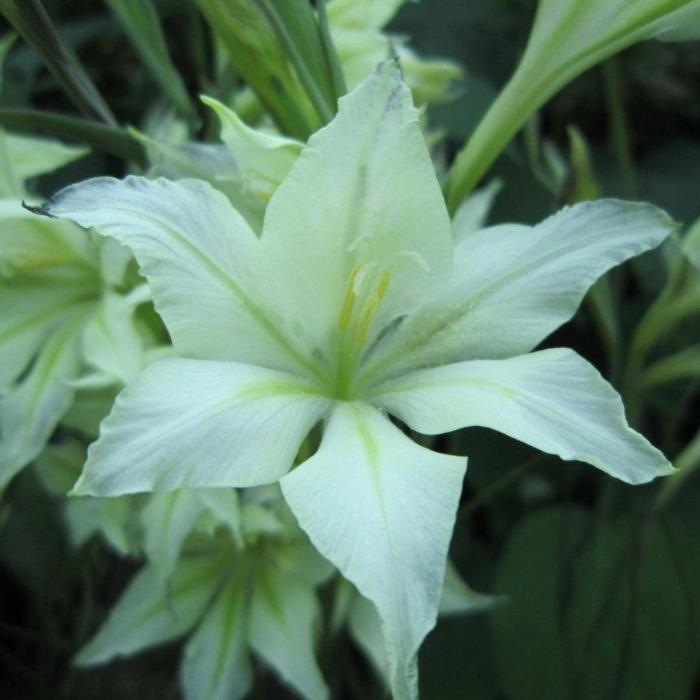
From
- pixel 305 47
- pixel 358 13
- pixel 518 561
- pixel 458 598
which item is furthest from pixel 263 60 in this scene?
pixel 518 561

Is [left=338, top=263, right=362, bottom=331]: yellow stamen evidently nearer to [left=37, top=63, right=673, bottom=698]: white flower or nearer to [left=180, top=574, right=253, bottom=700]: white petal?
[left=37, top=63, right=673, bottom=698]: white flower

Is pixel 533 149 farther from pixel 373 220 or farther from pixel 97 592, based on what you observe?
pixel 97 592

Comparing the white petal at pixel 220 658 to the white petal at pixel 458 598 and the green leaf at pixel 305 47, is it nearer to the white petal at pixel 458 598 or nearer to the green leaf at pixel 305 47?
the white petal at pixel 458 598

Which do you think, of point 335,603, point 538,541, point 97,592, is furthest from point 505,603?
point 97,592

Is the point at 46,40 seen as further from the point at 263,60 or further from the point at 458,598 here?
the point at 458,598

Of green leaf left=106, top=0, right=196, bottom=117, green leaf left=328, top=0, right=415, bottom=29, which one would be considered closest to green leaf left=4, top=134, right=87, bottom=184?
green leaf left=106, top=0, right=196, bottom=117

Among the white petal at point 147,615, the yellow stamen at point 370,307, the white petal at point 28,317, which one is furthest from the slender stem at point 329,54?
the white petal at point 147,615

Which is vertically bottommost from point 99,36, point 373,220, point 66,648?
point 66,648
